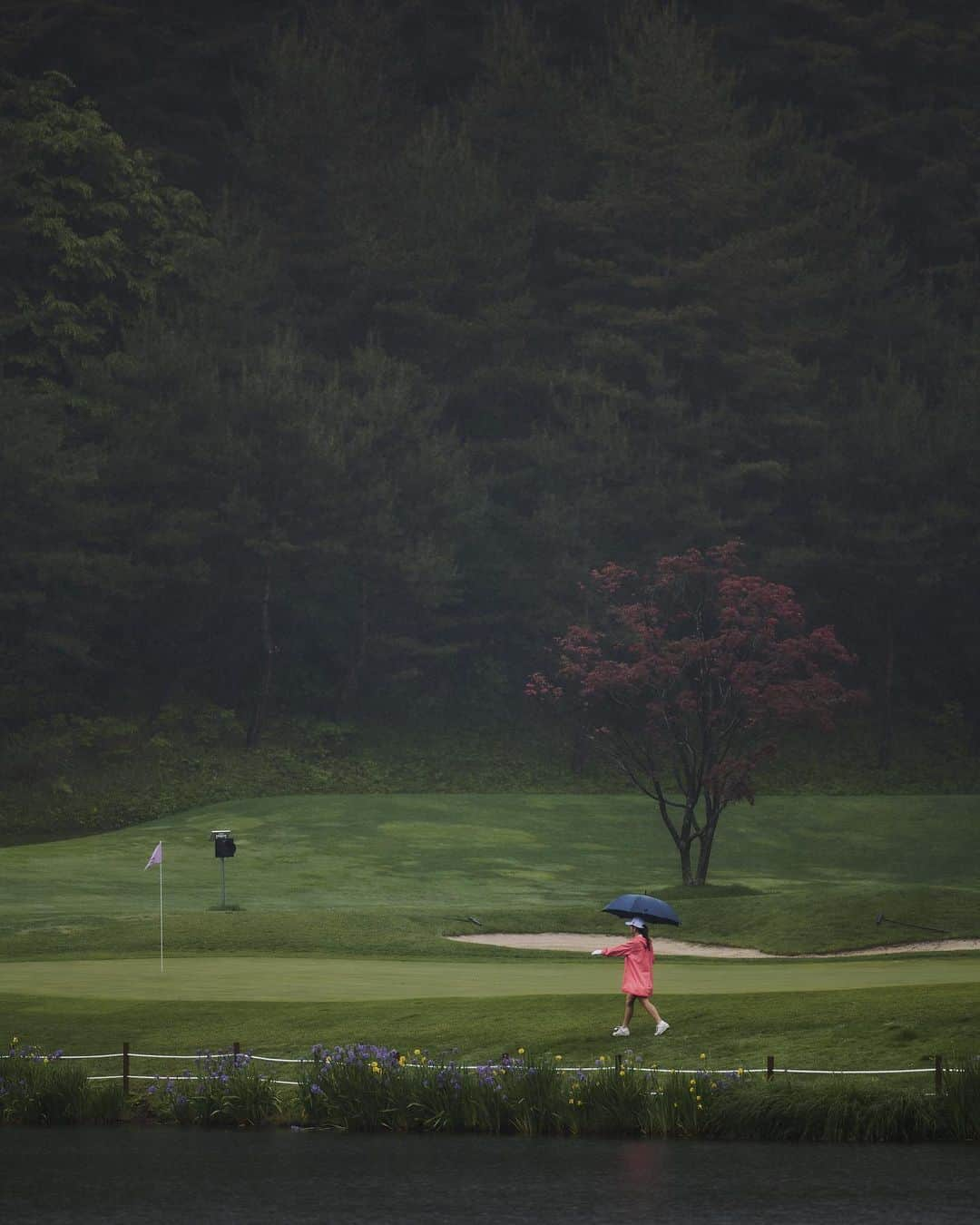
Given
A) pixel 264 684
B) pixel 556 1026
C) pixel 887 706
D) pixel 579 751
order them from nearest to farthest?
pixel 556 1026
pixel 264 684
pixel 579 751
pixel 887 706

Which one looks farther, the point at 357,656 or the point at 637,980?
the point at 357,656

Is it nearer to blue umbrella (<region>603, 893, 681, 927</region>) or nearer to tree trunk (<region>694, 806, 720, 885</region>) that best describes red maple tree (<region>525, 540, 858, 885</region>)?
tree trunk (<region>694, 806, 720, 885</region>)

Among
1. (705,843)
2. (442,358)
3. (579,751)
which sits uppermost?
(442,358)

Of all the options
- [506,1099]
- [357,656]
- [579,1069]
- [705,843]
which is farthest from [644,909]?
[357,656]

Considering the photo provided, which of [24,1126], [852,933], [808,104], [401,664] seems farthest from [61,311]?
[24,1126]

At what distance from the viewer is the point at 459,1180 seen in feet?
57.6

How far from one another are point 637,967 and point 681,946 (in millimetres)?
14120

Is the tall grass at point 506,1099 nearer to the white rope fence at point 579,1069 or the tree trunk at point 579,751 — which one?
the white rope fence at point 579,1069

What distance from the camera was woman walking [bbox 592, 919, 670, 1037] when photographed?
2166cm

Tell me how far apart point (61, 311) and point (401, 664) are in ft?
51.7

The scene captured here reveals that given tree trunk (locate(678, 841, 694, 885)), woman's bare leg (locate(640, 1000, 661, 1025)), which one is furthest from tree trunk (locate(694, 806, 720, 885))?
woman's bare leg (locate(640, 1000, 661, 1025))

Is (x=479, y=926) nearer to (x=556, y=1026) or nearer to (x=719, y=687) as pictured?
(x=719, y=687)

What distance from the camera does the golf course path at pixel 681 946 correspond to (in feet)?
111

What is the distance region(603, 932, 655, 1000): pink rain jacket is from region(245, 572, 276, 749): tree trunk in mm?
40682
